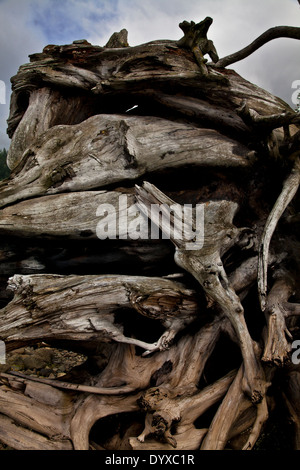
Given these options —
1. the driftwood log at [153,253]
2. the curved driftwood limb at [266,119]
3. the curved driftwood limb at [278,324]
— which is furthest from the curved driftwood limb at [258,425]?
the curved driftwood limb at [266,119]

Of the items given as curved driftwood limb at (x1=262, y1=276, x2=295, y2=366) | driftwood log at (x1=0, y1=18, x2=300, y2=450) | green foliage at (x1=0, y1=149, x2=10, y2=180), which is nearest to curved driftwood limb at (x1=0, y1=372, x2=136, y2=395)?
driftwood log at (x1=0, y1=18, x2=300, y2=450)

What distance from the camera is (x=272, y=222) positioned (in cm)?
486

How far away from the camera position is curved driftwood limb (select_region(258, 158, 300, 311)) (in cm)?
446

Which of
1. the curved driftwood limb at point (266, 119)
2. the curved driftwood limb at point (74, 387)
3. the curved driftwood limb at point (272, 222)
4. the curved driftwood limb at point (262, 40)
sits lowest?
the curved driftwood limb at point (74, 387)

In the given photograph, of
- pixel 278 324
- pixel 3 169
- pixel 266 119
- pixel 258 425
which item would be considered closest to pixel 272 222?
pixel 278 324

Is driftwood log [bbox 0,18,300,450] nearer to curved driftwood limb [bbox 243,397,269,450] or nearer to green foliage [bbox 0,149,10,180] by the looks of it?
curved driftwood limb [bbox 243,397,269,450]

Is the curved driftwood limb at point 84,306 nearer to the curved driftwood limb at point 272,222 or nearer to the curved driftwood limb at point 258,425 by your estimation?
the curved driftwood limb at point 272,222

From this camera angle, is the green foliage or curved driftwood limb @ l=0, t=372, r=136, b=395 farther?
the green foliage

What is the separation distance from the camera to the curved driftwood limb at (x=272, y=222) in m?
4.46

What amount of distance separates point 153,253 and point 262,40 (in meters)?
4.17

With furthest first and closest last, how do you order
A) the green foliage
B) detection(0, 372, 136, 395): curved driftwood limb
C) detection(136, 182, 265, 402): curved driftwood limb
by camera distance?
the green foliage → detection(0, 372, 136, 395): curved driftwood limb → detection(136, 182, 265, 402): curved driftwood limb

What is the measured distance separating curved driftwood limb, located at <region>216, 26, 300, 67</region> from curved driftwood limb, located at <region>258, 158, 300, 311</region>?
2117 mm

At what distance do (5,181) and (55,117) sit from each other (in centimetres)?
186

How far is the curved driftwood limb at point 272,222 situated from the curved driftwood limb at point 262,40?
6.95ft
